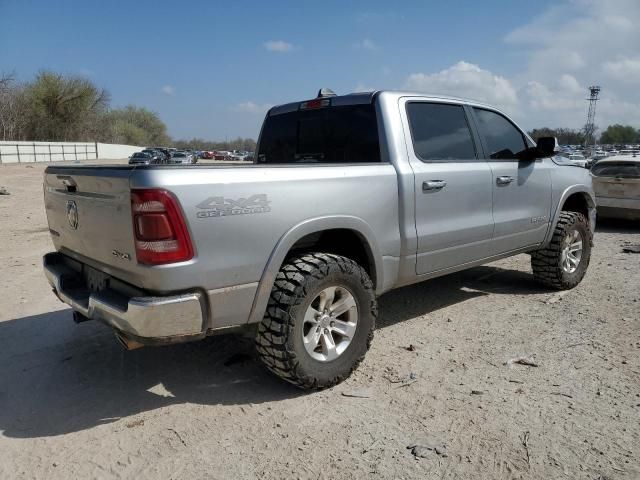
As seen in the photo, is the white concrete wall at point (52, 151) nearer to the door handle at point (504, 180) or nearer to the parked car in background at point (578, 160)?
the parked car in background at point (578, 160)

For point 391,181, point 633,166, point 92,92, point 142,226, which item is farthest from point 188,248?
point 92,92

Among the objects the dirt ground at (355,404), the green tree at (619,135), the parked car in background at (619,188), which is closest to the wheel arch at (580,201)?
Result: the dirt ground at (355,404)

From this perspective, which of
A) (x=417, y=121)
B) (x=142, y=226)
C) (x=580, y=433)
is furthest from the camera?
(x=417, y=121)

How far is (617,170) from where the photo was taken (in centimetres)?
1030

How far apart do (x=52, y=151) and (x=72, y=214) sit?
4894cm

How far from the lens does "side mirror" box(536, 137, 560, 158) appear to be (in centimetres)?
488

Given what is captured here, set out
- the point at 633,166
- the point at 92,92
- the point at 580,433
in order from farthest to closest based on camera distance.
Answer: the point at 92,92 → the point at 633,166 → the point at 580,433

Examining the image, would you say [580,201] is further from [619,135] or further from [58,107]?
[619,135]

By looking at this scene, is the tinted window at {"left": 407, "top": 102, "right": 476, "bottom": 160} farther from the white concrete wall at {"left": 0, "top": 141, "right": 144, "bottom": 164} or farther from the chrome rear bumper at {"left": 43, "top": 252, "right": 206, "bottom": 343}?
the white concrete wall at {"left": 0, "top": 141, "right": 144, "bottom": 164}

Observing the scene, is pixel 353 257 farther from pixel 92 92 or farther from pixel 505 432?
pixel 92 92

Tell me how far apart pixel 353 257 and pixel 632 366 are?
2159 mm

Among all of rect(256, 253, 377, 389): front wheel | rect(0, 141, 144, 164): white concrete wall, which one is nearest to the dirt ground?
rect(256, 253, 377, 389): front wheel

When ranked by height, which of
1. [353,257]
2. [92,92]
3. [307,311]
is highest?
[92,92]

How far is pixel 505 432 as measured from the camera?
283cm
